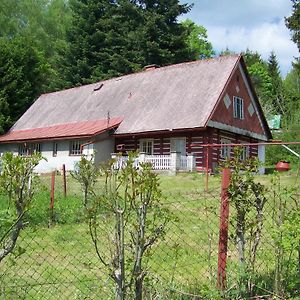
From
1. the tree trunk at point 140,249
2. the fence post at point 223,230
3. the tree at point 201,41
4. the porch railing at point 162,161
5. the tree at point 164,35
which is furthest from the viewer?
the tree at point 201,41

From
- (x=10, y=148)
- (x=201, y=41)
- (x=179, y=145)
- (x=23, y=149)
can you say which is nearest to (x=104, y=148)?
(x=179, y=145)

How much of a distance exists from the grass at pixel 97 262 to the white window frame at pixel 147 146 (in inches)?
562

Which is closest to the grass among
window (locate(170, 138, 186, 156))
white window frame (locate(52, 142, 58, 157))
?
window (locate(170, 138, 186, 156))

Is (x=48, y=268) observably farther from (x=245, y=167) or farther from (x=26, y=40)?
(x=26, y=40)

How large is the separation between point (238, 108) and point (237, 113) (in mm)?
317

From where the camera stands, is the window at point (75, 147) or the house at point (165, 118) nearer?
the house at point (165, 118)

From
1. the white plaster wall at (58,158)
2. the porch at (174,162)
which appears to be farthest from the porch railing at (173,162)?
the white plaster wall at (58,158)

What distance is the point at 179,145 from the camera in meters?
24.5

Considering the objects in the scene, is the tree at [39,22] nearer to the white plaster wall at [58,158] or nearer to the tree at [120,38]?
the tree at [120,38]

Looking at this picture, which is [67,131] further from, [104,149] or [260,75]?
[260,75]

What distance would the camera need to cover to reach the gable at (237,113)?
23.8 meters

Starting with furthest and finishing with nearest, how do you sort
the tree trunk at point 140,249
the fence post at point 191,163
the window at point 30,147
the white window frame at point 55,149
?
the window at point 30,147 < the white window frame at point 55,149 < the fence post at point 191,163 < the tree trunk at point 140,249

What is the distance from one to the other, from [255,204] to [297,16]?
2894 cm

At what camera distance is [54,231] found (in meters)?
9.41
